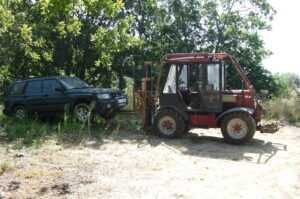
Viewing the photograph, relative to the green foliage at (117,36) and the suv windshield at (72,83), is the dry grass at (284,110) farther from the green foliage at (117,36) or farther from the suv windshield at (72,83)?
the suv windshield at (72,83)

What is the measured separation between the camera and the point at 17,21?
68.2 feet

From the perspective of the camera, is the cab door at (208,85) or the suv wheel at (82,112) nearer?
the cab door at (208,85)

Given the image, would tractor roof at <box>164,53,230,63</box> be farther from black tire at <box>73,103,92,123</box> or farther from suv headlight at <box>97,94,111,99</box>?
black tire at <box>73,103,92,123</box>

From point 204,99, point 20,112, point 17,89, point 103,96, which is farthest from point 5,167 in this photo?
point 17,89

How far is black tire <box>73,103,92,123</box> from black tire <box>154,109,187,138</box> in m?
2.64

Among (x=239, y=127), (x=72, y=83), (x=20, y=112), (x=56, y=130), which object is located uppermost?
(x=72, y=83)

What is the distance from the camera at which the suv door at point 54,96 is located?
51.4 ft

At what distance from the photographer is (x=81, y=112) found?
15.4 metres

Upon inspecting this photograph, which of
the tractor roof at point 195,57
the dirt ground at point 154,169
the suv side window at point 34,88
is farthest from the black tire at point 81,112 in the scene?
the tractor roof at point 195,57

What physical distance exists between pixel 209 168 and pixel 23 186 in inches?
147

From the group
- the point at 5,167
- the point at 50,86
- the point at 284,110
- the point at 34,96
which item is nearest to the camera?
the point at 5,167

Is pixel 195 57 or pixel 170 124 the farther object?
pixel 170 124

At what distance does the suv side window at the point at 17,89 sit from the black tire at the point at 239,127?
7.66 metres

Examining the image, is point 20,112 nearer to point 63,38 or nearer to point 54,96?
point 54,96
